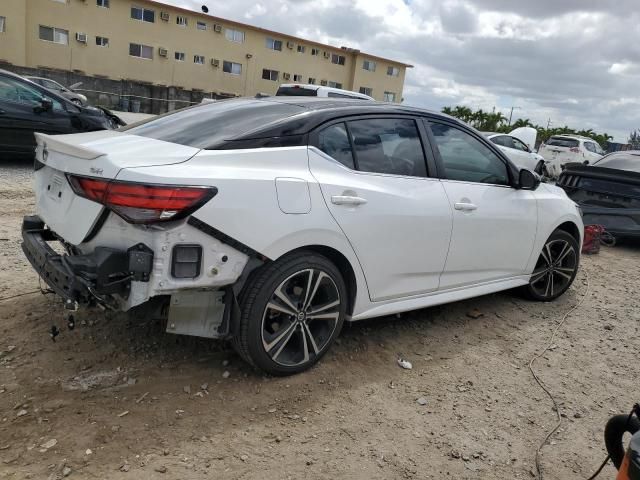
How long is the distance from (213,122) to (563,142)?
63.9ft

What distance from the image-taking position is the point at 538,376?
143 inches

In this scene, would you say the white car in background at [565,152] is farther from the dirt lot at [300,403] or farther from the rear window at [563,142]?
the dirt lot at [300,403]

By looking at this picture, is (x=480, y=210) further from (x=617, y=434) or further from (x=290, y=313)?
(x=617, y=434)

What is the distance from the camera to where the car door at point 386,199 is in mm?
3154

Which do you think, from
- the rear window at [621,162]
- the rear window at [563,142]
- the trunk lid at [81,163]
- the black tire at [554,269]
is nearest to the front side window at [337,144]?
the trunk lid at [81,163]

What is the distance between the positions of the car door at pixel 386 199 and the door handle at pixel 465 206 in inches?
4.0

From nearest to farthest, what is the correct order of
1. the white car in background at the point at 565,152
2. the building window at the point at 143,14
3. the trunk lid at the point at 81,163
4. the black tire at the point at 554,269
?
1. the trunk lid at the point at 81,163
2. the black tire at the point at 554,269
3. the white car in background at the point at 565,152
4. the building window at the point at 143,14

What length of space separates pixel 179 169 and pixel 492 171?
270cm

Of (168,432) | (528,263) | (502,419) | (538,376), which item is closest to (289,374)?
(168,432)

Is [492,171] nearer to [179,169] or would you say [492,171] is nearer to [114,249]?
[179,169]

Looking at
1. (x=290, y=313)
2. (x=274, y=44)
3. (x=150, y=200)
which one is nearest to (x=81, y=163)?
(x=150, y=200)

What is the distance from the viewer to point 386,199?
10.9ft

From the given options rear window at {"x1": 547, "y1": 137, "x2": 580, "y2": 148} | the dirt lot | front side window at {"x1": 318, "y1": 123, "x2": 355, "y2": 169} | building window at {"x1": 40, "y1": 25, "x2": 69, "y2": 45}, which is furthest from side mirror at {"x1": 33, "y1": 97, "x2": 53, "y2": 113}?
building window at {"x1": 40, "y1": 25, "x2": 69, "y2": 45}

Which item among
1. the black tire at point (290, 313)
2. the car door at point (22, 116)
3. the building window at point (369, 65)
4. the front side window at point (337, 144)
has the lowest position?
the black tire at point (290, 313)
